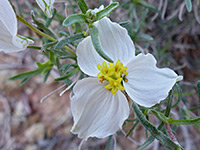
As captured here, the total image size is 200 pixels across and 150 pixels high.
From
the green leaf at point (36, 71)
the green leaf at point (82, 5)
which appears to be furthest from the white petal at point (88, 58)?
the green leaf at point (36, 71)

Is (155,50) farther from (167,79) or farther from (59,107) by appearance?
(59,107)

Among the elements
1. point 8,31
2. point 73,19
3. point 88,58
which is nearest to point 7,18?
point 8,31

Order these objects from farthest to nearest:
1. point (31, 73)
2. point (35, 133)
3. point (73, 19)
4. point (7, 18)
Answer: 1. point (35, 133)
2. point (31, 73)
3. point (73, 19)
4. point (7, 18)

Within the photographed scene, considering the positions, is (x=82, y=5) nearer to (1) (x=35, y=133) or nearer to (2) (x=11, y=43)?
(2) (x=11, y=43)

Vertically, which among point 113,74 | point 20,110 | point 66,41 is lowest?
point 20,110

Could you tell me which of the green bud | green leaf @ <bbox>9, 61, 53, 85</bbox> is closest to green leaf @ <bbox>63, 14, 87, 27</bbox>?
the green bud

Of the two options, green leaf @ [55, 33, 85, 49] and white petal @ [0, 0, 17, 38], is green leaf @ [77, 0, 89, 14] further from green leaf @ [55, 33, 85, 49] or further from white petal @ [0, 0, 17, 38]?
white petal @ [0, 0, 17, 38]

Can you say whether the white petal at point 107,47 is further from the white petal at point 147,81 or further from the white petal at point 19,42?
the white petal at point 19,42
